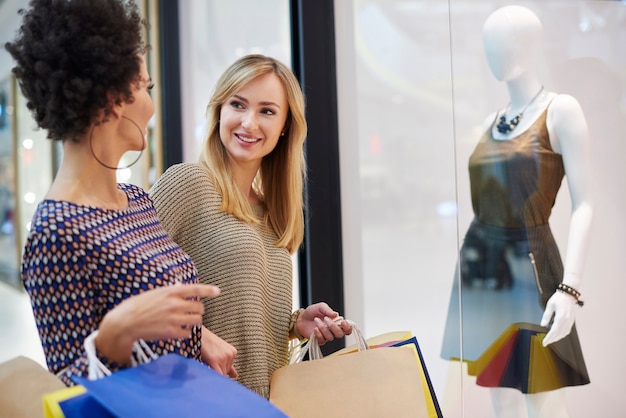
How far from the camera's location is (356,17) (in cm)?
279

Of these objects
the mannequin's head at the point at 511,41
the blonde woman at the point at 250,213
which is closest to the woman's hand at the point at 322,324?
the blonde woman at the point at 250,213

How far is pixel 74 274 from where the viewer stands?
110cm

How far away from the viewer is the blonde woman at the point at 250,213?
67.1 inches

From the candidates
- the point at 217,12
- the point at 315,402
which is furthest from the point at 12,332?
the point at 315,402

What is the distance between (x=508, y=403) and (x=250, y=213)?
3.79 ft

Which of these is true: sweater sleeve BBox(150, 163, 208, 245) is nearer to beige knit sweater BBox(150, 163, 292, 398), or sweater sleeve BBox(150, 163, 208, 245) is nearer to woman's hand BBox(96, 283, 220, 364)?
beige knit sweater BBox(150, 163, 292, 398)

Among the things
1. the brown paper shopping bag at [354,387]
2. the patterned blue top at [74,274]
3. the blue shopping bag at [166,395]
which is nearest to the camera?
the blue shopping bag at [166,395]

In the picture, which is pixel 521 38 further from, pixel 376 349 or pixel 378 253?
pixel 376 349

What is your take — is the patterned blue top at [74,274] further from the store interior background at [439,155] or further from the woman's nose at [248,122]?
the store interior background at [439,155]

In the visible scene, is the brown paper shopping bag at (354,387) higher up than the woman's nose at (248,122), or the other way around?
the woman's nose at (248,122)

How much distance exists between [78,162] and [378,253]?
177 centimetres

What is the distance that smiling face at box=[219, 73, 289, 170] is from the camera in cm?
188

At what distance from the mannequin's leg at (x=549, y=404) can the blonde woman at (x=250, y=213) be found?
0.92 m

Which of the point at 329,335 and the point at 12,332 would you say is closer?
the point at 329,335
